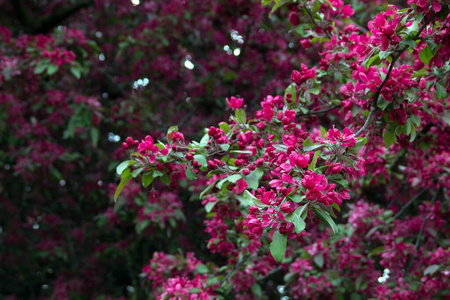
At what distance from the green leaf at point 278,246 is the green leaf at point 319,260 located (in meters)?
1.52

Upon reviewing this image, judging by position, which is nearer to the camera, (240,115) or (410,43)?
(410,43)

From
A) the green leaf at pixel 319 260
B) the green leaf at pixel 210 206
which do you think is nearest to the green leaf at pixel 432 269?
A: the green leaf at pixel 319 260

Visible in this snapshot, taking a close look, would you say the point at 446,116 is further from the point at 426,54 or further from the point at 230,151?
the point at 230,151

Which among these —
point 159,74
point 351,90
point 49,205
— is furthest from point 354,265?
point 49,205

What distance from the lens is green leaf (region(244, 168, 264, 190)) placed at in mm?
1513

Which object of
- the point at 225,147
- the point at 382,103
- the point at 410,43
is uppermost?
the point at 410,43

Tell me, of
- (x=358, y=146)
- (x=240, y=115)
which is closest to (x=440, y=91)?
(x=358, y=146)

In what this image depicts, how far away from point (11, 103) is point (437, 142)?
331cm

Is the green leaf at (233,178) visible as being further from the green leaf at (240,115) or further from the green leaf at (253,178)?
the green leaf at (240,115)

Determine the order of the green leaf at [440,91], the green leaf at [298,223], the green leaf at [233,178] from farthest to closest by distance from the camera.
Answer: the green leaf at [440,91] → the green leaf at [233,178] → the green leaf at [298,223]

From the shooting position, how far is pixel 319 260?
2.71 metres

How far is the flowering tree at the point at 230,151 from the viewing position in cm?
157

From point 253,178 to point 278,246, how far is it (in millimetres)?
350

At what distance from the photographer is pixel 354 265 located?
270 centimetres
